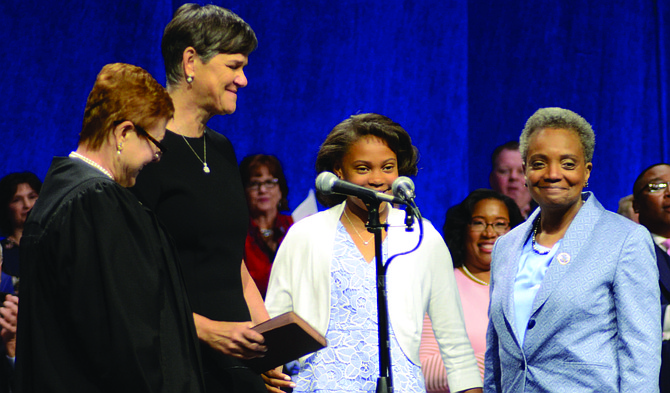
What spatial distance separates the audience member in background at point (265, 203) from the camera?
4.34 m

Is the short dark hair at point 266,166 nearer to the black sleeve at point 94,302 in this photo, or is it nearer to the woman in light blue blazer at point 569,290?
the woman in light blue blazer at point 569,290

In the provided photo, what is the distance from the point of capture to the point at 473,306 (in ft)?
12.7

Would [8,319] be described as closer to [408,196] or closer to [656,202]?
[408,196]

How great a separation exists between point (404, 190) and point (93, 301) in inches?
37.2

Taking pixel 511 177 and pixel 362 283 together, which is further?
pixel 511 177

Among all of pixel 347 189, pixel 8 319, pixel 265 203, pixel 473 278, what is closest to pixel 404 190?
pixel 347 189

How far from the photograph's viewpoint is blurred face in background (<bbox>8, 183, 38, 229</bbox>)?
12.9ft

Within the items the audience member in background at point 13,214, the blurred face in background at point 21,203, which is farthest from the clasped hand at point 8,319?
the blurred face in background at point 21,203

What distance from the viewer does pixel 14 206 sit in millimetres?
3926

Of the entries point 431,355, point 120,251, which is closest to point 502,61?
point 431,355

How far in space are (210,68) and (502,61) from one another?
368cm

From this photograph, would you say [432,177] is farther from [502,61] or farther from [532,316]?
[532,316]

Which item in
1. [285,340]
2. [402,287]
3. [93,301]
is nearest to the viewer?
[93,301]

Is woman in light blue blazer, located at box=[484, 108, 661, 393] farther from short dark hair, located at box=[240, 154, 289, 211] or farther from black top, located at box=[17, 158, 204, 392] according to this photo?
short dark hair, located at box=[240, 154, 289, 211]
